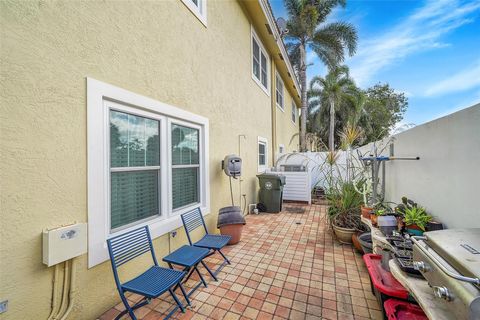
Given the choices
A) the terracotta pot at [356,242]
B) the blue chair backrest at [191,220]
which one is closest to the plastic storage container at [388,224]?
the terracotta pot at [356,242]

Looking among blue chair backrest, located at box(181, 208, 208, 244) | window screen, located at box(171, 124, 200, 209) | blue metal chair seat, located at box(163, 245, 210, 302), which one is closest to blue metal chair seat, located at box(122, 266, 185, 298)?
blue metal chair seat, located at box(163, 245, 210, 302)

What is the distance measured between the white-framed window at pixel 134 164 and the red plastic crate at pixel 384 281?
266 cm

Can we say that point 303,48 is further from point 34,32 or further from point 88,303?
point 88,303

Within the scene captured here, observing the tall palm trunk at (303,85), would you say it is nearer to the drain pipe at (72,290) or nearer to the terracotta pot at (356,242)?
the terracotta pot at (356,242)

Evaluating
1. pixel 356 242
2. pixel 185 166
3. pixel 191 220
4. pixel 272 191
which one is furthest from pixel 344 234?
pixel 185 166

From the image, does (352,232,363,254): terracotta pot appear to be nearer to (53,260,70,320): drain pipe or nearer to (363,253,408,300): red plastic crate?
(363,253,408,300): red plastic crate

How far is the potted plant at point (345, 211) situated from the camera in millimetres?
3906

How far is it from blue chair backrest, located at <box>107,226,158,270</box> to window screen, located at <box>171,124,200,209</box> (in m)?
0.89

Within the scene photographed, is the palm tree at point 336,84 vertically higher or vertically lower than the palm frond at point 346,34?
lower

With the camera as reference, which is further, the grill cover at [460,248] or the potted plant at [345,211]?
the potted plant at [345,211]

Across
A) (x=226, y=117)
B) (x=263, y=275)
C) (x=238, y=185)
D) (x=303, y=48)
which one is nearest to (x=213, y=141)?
(x=226, y=117)

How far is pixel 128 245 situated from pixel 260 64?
24.6 ft

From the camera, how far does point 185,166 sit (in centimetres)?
364

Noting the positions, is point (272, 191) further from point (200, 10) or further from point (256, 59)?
point (200, 10)
